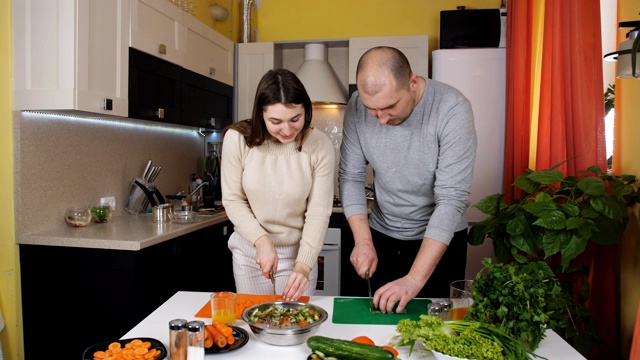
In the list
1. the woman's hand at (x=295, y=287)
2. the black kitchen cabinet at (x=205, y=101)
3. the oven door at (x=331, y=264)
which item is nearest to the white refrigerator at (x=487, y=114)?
the oven door at (x=331, y=264)

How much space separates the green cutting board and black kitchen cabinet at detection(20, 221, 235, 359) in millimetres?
1143

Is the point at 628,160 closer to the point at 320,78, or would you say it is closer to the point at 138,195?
the point at 320,78

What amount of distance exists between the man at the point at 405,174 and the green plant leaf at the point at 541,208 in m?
0.25

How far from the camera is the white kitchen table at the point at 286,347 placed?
122 centimetres

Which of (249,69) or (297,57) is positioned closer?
(249,69)

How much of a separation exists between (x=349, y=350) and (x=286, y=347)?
0.71ft

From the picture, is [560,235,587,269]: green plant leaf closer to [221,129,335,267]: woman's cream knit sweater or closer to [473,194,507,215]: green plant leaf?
[473,194,507,215]: green plant leaf

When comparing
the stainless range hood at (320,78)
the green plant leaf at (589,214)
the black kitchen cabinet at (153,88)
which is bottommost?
Result: the green plant leaf at (589,214)

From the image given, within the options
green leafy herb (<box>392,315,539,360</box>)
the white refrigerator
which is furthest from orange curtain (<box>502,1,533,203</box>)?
green leafy herb (<box>392,315,539,360</box>)

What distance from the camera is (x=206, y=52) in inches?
143

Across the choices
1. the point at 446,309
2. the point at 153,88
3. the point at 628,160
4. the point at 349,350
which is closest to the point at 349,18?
the point at 153,88

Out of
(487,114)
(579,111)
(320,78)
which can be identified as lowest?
(579,111)

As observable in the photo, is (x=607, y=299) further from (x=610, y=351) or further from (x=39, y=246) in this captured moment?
(x=39, y=246)

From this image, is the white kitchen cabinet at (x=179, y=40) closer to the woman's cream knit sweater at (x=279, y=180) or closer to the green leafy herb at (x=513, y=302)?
the woman's cream knit sweater at (x=279, y=180)
